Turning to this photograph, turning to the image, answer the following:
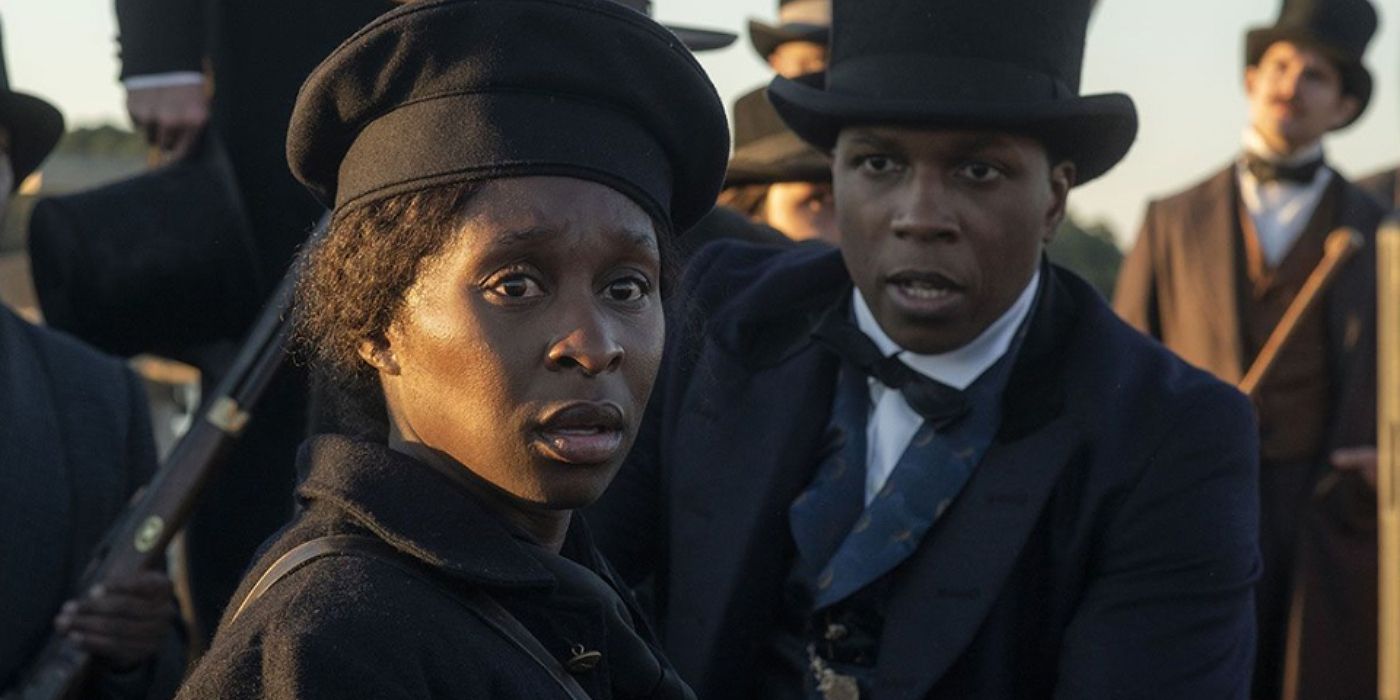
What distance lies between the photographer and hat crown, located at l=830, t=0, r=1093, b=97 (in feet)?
12.9

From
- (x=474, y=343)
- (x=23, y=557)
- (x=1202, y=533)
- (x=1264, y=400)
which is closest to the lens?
(x=474, y=343)

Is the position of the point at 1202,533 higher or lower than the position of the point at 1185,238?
higher

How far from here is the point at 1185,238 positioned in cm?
828

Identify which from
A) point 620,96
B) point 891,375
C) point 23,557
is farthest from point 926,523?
point 23,557

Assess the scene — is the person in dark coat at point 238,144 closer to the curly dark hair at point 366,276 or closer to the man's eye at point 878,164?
the man's eye at point 878,164

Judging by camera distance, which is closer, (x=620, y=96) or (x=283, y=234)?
(x=620, y=96)

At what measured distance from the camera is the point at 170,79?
5355 mm

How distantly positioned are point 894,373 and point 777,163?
212 cm

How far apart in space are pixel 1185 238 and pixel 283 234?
4.13 meters

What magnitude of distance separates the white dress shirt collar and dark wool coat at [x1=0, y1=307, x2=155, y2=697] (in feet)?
5.99

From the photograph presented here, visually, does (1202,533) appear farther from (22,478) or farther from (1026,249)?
(22,478)

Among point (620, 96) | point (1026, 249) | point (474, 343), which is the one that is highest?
point (620, 96)

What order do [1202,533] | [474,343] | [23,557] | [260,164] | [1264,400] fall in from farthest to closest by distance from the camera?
[1264,400]
[260,164]
[23,557]
[1202,533]
[474,343]

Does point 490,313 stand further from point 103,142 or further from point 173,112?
point 103,142
